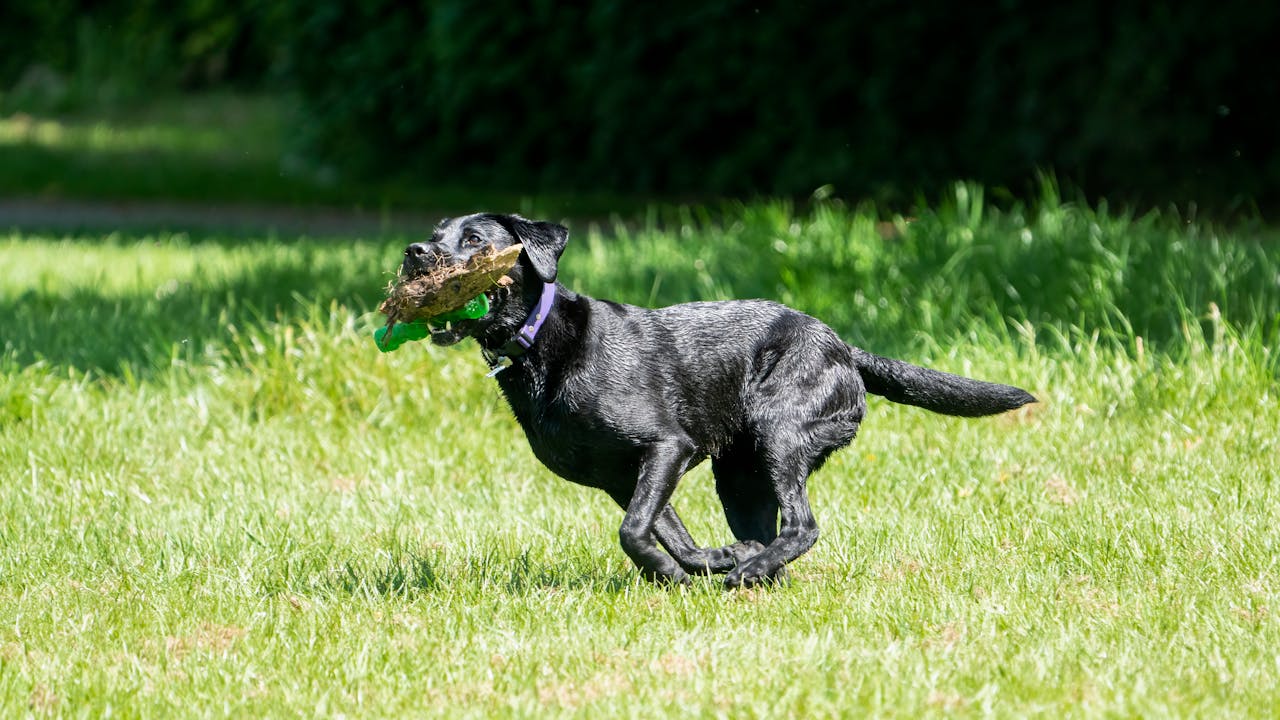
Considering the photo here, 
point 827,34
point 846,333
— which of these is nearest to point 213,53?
point 827,34

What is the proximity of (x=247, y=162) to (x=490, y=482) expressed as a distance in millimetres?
13960

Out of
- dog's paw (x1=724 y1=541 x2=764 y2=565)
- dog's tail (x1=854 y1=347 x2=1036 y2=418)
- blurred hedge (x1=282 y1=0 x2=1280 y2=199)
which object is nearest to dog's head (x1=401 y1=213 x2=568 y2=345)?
dog's paw (x1=724 y1=541 x2=764 y2=565)

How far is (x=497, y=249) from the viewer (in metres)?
3.92

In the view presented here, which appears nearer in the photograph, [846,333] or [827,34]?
[846,333]

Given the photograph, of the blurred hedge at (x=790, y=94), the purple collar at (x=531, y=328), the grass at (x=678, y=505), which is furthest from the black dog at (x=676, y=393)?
the blurred hedge at (x=790, y=94)

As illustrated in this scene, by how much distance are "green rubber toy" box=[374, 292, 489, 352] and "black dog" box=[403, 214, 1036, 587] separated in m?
0.04

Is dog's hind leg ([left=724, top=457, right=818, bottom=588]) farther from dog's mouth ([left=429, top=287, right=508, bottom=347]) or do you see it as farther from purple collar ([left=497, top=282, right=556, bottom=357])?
dog's mouth ([left=429, top=287, right=508, bottom=347])

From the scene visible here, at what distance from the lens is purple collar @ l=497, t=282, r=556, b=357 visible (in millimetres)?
3939

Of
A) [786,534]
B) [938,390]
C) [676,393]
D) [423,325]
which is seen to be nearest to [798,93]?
[938,390]

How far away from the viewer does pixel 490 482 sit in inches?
220

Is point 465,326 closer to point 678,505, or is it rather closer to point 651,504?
point 651,504

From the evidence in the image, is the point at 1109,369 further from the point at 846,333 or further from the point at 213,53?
the point at 213,53

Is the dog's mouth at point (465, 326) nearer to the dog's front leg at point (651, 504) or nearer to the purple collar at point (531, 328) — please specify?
the purple collar at point (531, 328)

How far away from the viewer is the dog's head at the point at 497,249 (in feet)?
12.5
